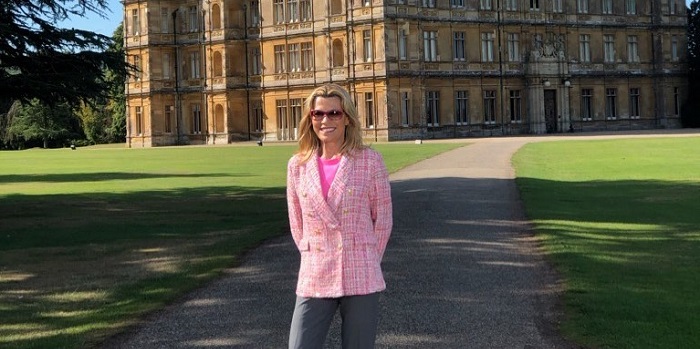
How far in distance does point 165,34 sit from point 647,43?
35297 millimetres

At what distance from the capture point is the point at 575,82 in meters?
62.9

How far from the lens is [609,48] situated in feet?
212

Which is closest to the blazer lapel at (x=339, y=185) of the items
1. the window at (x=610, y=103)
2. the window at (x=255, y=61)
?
the window at (x=255, y=61)

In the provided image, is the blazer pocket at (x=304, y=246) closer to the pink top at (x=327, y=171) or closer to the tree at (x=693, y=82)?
the pink top at (x=327, y=171)

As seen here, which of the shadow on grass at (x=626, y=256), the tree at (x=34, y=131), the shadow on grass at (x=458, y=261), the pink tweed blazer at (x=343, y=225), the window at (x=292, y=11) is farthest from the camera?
the tree at (x=34, y=131)

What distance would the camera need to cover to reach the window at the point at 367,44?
57.4 metres

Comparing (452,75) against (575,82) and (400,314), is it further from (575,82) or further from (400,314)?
(400,314)

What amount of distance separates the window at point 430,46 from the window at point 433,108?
7.37 feet

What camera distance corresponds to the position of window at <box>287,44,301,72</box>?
2456 inches

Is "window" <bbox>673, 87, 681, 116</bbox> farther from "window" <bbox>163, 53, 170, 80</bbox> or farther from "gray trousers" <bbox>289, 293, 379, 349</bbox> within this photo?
"gray trousers" <bbox>289, 293, 379, 349</bbox>

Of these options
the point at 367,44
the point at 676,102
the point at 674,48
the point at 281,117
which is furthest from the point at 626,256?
the point at 674,48

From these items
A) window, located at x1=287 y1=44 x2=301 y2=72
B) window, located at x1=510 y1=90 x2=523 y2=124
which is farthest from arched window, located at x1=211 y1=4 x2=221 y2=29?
window, located at x1=510 y1=90 x2=523 y2=124

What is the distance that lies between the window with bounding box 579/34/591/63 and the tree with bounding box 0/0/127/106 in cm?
5035

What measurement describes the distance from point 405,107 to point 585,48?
49.7ft
